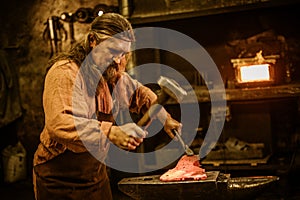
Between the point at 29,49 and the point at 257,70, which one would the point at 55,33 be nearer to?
the point at 29,49

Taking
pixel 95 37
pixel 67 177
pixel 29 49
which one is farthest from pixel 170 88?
pixel 29 49

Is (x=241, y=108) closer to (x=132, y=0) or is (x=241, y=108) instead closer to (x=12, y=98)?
(x=132, y=0)

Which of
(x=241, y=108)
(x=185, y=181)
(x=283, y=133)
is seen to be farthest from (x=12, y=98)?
(x=185, y=181)

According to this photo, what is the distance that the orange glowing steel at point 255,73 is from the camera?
577cm

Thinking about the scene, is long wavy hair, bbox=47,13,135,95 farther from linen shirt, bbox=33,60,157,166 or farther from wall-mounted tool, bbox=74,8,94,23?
wall-mounted tool, bbox=74,8,94,23

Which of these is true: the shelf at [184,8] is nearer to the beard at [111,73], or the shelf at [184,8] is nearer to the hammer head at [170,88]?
the beard at [111,73]

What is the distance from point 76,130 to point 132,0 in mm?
4044

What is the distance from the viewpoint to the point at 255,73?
19.0 ft

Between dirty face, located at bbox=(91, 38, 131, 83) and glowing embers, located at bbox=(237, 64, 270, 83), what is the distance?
2.93m

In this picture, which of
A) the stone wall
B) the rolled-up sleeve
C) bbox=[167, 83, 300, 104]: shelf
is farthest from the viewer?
the stone wall

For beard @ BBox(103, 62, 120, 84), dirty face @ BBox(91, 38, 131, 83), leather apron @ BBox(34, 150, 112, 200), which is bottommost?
leather apron @ BBox(34, 150, 112, 200)

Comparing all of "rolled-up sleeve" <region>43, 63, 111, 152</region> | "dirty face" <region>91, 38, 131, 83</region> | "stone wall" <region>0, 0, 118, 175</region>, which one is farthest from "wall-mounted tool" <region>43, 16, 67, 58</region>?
"rolled-up sleeve" <region>43, 63, 111, 152</region>

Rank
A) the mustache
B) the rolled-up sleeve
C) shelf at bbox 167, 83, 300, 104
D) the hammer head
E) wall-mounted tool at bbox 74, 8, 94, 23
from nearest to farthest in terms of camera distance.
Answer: the rolled-up sleeve < the hammer head < the mustache < shelf at bbox 167, 83, 300, 104 < wall-mounted tool at bbox 74, 8, 94, 23

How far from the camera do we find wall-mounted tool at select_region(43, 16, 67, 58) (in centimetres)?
710
